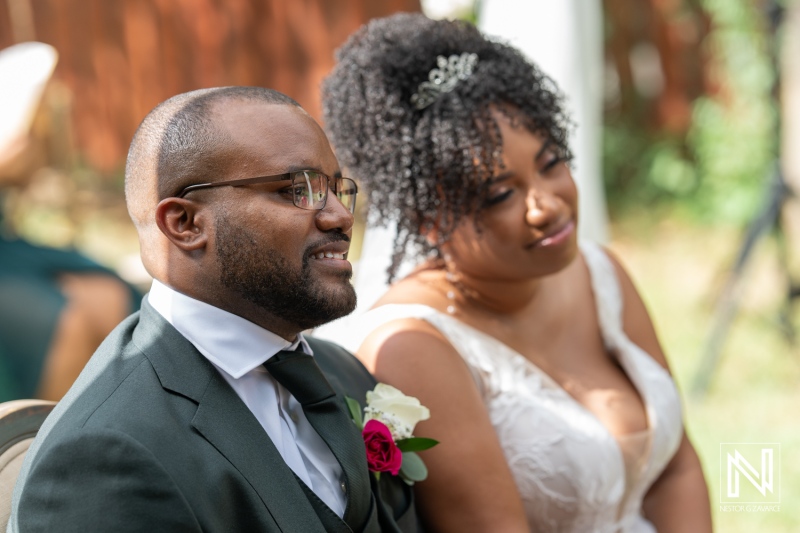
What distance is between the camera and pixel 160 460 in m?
1.39

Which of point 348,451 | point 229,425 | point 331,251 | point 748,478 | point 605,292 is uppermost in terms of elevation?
point 331,251

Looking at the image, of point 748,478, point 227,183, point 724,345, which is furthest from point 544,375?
point 724,345

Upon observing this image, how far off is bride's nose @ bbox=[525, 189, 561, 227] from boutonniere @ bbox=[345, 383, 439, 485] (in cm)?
59

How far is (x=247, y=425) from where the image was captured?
1541 millimetres

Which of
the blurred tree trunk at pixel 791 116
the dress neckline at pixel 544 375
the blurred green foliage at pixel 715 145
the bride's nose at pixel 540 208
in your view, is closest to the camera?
the bride's nose at pixel 540 208

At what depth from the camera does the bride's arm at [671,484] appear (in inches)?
100.0

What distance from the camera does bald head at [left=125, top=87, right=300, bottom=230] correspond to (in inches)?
61.6

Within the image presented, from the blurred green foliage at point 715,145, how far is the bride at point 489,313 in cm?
475

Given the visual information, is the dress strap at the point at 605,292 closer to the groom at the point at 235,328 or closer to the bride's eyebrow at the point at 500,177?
the bride's eyebrow at the point at 500,177

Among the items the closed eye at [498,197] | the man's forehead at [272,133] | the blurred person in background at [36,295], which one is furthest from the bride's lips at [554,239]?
the blurred person in background at [36,295]

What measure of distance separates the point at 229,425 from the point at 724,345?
4.40 meters

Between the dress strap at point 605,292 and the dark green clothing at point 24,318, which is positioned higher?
the dress strap at point 605,292

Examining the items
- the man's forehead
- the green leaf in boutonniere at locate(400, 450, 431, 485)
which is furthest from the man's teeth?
the green leaf in boutonniere at locate(400, 450, 431, 485)

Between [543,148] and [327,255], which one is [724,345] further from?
[327,255]
